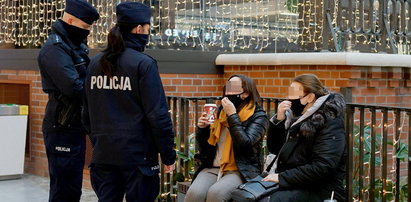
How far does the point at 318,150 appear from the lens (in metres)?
4.14

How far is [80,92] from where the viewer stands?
4.63 meters

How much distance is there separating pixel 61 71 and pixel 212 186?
4.63ft

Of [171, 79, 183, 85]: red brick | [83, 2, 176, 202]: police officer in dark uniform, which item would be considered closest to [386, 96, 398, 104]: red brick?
[171, 79, 183, 85]: red brick

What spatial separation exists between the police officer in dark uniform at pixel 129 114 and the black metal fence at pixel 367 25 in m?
4.23

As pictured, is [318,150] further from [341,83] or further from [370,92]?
[370,92]

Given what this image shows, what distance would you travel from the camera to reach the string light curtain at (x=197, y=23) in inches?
305

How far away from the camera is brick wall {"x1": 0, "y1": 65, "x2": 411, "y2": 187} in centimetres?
673

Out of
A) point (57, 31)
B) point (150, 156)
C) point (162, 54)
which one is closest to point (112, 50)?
point (150, 156)

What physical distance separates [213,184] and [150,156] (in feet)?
A: 3.27

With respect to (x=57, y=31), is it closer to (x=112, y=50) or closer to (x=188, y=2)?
(x=112, y=50)

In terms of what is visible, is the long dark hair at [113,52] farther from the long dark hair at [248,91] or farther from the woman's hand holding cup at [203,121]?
the long dark hair at [248,91]

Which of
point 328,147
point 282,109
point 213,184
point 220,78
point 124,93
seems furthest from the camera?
point 220,78

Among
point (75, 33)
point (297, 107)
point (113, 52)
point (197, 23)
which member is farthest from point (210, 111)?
point (197, 23)

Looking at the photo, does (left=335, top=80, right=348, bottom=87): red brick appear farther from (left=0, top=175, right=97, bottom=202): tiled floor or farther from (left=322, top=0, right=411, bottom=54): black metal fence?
(left=0, top=175, right=97, bottom=202): tiled floor
